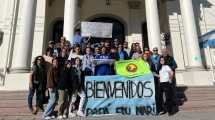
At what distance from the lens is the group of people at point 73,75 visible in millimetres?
9408

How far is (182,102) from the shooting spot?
11.2 metres

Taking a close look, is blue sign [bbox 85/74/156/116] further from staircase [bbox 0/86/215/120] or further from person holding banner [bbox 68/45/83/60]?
staircase [bbox 0/86/215/120]

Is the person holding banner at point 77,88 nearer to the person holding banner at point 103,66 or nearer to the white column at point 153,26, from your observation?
the person holding banner at point 103,66

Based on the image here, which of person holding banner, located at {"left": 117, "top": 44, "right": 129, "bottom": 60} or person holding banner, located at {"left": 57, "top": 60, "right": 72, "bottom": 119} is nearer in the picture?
person holding banner, located at {"left": 57, "top": 60, "right": 72, "bottom": 119}

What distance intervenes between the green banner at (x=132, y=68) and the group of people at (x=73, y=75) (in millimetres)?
205

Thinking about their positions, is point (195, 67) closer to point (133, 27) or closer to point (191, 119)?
point (133, 27)

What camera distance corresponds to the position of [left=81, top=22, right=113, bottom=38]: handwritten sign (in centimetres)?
1325

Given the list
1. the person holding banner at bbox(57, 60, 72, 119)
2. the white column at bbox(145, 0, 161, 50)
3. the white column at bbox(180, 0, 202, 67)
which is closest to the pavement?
the person holding banner at bbox(57, 60, 72, 119)

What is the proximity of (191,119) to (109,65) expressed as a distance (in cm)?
339

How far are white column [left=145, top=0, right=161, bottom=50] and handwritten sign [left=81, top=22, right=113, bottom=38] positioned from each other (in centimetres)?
371

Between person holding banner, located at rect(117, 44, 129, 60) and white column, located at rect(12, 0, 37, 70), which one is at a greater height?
white column, located at rect(12, 0, 37, 70)

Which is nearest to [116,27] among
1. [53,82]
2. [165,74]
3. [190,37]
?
[190,37]

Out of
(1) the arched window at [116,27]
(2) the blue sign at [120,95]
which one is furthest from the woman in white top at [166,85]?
(1) the arched window at [116,27]

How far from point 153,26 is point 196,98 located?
5.98 metres
